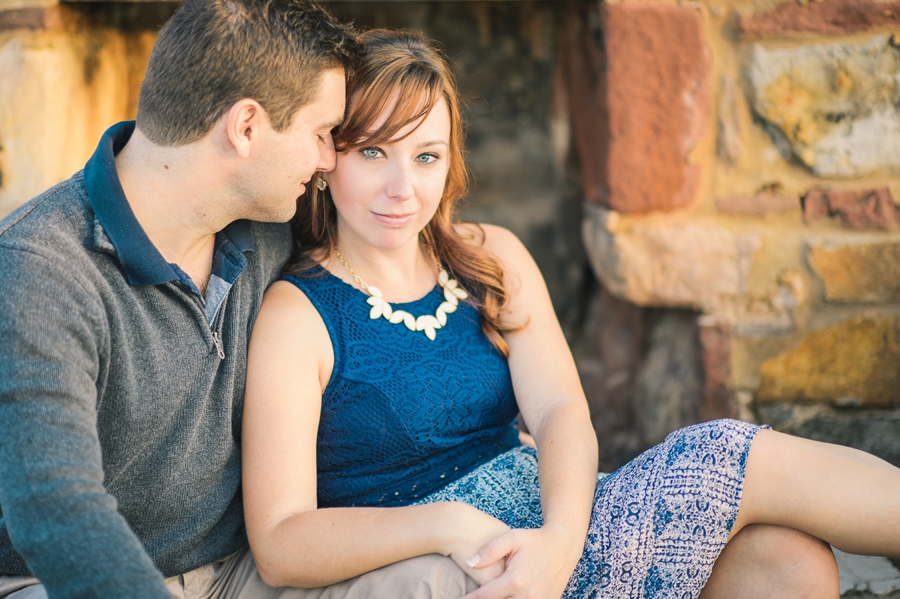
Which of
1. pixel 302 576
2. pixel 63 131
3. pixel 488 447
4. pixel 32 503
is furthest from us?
pixel 63 131

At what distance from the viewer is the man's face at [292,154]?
57.9 inches

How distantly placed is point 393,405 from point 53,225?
28.9 inches

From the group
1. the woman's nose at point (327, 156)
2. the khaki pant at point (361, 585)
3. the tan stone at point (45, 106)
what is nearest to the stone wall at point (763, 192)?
the woman's nose at point (327, 156)

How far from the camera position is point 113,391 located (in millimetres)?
1305

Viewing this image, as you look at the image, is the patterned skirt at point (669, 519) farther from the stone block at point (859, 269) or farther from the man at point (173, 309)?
the stone block at point (859, 269)

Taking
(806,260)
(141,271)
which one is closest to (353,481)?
(141,271)

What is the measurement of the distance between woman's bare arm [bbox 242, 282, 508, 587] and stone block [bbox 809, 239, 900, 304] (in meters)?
1.30

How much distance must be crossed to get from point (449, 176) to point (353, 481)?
2.51ft

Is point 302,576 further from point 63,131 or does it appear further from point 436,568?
point 63,131

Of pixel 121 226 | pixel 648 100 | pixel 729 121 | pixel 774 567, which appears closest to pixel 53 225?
pixel 121 226

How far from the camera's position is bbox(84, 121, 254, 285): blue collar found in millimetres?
1308

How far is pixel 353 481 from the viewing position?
5.41 ft

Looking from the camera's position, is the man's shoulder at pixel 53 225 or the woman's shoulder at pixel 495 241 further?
the woman's shoulder at pixel 495 241

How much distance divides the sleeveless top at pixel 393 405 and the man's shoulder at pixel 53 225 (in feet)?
1.62
